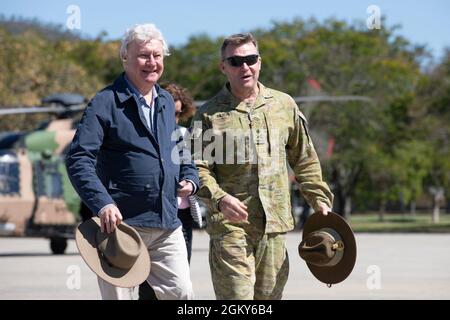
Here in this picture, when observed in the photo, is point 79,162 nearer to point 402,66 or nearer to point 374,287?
point 374,287

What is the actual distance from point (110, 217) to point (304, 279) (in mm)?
8523

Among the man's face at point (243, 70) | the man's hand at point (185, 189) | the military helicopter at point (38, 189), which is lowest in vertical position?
the military helicopter at point (38, 189)

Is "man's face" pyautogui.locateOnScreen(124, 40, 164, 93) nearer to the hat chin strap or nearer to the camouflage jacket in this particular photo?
the camouflage jacket

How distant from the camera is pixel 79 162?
5.37 meters

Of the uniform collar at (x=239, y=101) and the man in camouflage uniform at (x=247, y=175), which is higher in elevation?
the uniform collar at (x=239, y=101)

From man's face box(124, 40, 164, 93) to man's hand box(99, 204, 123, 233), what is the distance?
780 millimetres

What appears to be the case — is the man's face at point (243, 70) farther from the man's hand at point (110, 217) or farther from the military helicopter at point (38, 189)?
the military helicopter at point (38, 189)

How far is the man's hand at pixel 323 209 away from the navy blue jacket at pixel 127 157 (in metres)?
0.98

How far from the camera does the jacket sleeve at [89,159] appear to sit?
5.28 metres

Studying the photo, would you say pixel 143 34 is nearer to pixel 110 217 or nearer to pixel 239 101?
pixel 239 101

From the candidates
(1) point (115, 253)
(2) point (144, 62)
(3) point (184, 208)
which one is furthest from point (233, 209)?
(3) point (184, 208)

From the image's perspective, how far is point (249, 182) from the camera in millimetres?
6016

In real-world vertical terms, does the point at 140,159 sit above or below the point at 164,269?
above

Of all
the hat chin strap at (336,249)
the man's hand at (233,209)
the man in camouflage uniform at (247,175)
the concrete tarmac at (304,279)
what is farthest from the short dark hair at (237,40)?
the concrete tarmac at (304,279)
